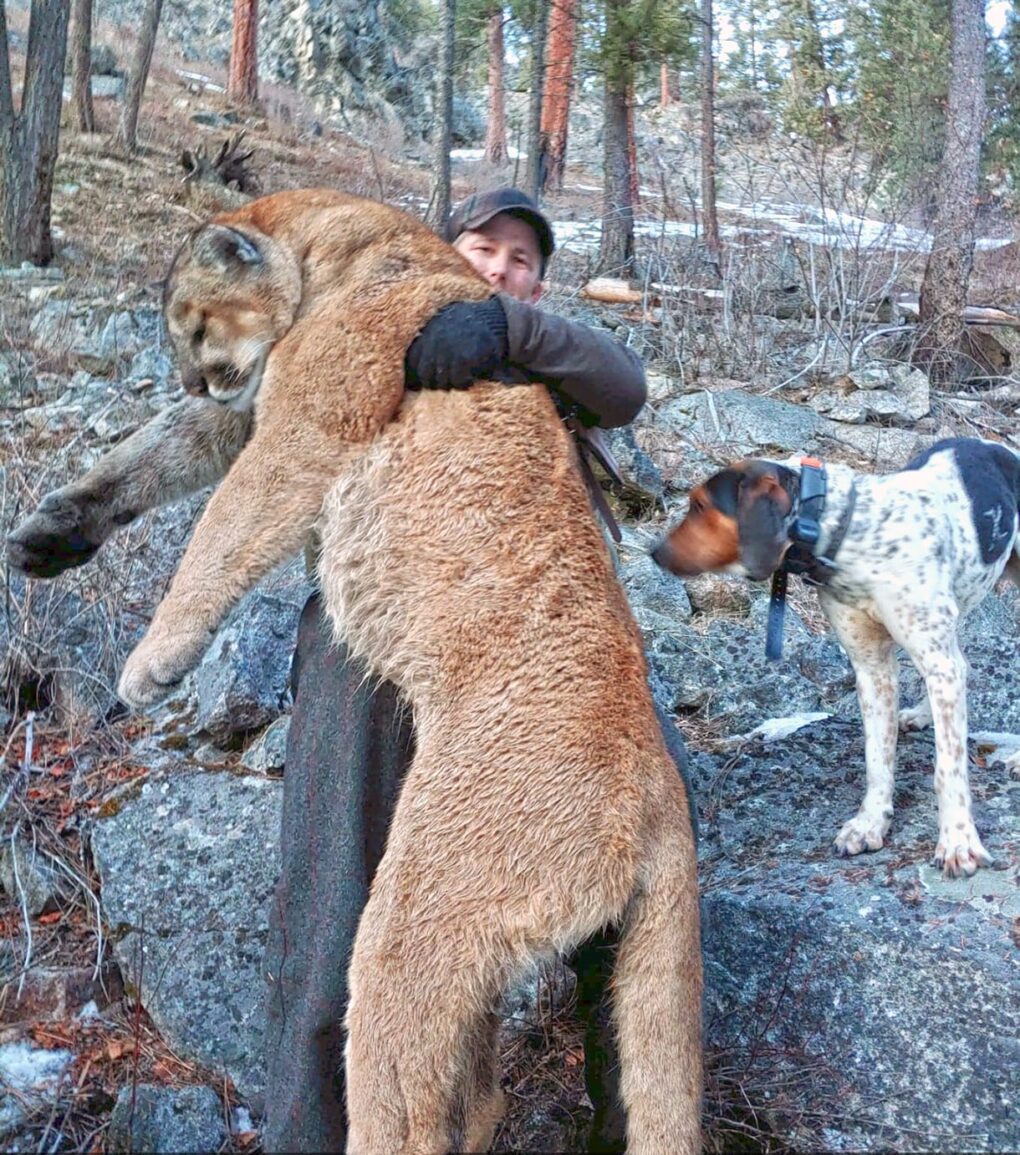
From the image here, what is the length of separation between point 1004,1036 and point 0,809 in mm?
3608

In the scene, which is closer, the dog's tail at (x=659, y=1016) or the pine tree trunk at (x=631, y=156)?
the dog's tail at (x=659, y=1016)

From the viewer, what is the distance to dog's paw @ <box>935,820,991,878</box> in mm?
3408

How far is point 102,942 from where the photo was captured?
3982mm

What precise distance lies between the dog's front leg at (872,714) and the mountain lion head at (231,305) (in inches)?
86.1

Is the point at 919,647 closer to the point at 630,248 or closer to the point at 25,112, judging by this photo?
the point at 630,248

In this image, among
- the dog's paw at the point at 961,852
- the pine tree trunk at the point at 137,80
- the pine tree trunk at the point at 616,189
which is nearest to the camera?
the dog's paw at the point at 961,852

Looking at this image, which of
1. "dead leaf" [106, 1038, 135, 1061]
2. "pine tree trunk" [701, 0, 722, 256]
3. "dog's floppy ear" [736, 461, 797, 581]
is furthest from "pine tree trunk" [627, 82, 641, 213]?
"dead leaf" [106, 1038, 135, 1061]

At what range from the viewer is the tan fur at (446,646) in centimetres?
238

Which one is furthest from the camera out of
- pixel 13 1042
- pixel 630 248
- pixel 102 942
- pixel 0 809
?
pixel 630 248

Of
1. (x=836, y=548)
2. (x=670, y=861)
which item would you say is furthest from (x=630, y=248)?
(x=670, y=861)

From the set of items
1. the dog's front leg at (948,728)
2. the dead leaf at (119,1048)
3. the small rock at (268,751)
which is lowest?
the dead leaf at (119,1048)

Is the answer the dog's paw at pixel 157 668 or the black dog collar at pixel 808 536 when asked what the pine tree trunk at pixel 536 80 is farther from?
the dog's paw at pixel 157 668

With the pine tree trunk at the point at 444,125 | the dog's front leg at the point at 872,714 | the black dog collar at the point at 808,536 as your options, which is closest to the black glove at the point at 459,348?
the black dog collar at the point at 808,536

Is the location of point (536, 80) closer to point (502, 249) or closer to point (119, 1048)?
point (502, 249)
